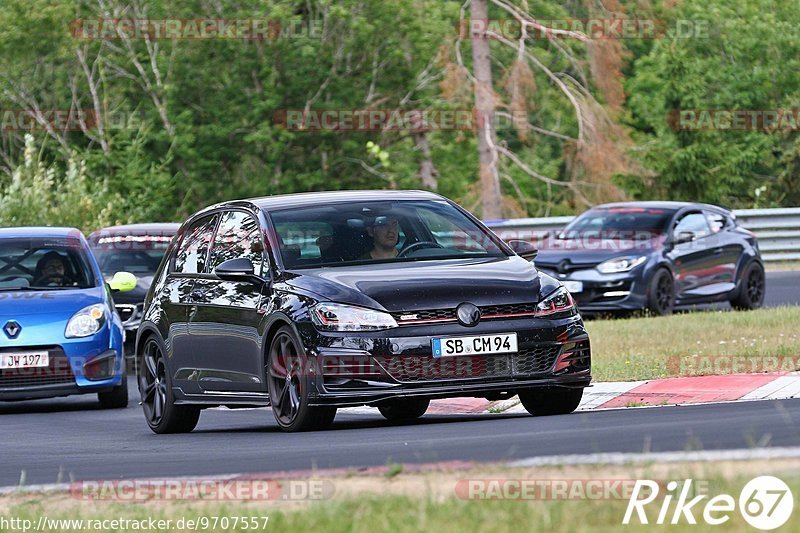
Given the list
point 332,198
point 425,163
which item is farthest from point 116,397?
point 425,163

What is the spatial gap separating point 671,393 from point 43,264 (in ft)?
21.2

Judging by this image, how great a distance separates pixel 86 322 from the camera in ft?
53.1

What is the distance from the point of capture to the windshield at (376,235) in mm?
11969

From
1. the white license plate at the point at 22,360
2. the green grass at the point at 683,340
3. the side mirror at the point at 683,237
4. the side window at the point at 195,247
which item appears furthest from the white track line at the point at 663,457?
the side mirror at the point at 683,237

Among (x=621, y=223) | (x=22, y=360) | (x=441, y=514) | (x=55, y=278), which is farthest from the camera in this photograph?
(x=621, y=223)

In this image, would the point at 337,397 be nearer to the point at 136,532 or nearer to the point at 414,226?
the point at 414,226

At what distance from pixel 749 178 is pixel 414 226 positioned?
46.3 meters

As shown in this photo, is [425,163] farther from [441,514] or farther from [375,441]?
[441,514]

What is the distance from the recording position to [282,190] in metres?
53.7

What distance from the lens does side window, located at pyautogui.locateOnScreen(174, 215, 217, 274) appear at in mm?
13125

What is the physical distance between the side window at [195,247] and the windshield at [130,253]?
7.63 metres

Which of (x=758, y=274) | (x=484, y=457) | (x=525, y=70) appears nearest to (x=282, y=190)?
(x=525, y=70)

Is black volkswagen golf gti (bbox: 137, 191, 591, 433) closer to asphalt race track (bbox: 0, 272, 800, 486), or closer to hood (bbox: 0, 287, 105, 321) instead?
asphalt race track (bbox: 0, 272, 800, 486)

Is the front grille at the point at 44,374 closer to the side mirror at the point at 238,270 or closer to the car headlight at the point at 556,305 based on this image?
the side mirror at the point at 238,270
